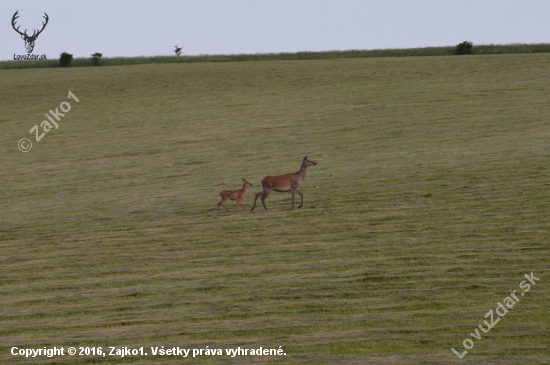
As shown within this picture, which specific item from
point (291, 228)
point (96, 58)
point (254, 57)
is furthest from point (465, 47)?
point (291, 228)

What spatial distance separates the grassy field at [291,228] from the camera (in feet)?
37.2

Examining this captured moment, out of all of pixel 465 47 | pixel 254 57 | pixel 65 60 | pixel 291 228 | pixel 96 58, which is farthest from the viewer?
pixel 254 57

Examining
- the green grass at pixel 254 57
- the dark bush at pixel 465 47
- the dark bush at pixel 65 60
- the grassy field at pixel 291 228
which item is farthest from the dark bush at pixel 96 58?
the dark bush at pixel 465 47

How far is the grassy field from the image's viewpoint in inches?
447

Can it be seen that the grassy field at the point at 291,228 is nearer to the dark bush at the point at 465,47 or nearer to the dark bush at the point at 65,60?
the dark bush at the point at 465,47

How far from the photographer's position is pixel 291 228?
17984mm

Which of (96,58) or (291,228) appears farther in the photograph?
(96,58)

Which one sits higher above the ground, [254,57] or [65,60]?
[65,60]

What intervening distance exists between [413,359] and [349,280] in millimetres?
3560

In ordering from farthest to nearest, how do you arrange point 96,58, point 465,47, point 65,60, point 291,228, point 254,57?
point 254,57
point 96,58
point 65,60
point 465,47
point 291,228

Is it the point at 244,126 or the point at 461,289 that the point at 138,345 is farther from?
the point at 244,126

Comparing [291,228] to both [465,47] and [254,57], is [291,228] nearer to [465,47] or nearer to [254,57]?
[465,47]

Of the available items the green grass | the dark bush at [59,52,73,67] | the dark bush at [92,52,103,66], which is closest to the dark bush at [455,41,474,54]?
the green grass

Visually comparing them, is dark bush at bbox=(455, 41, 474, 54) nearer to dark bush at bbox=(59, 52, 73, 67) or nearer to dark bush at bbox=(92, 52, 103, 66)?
dark bush at bbox=(92, 52, 103, 66)
